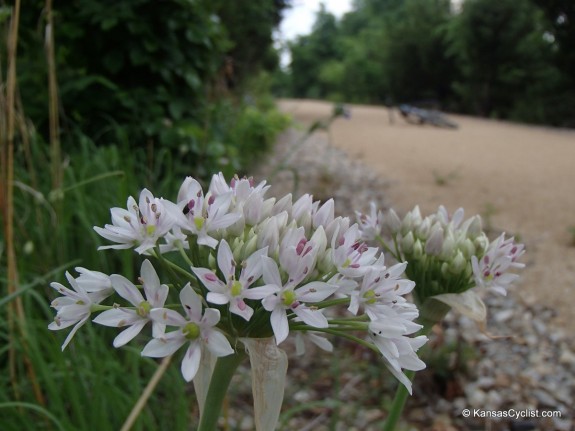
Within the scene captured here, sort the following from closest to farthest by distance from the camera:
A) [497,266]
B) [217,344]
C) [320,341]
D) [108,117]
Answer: [217,344] → [320,341] → [497,266] → [108,117]

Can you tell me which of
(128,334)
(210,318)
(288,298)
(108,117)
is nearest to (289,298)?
(288,298)

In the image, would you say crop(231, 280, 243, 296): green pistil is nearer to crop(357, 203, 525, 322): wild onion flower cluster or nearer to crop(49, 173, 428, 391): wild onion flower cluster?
crop(49, 173, 428, 391): wild onion flower cluster

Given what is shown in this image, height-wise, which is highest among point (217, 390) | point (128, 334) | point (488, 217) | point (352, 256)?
point (352, 256)

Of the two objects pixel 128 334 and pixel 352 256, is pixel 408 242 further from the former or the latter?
pixel 128 334

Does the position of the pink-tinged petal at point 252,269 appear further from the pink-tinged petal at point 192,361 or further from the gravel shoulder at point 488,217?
the gravel shoulder at point 488,217

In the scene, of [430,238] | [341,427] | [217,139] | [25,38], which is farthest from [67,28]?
[430,238]

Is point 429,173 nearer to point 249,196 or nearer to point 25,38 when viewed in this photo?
point 25,38

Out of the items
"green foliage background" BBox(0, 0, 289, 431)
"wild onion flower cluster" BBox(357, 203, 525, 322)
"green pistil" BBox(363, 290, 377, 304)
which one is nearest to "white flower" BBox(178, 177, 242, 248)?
"green pistil" BBox(363, 290, 377, 304)
